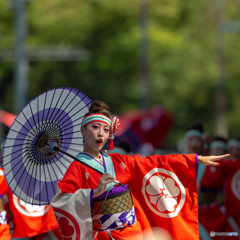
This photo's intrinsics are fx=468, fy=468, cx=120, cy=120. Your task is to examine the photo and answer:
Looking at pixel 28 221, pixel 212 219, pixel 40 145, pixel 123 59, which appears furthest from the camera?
pixel 123 59

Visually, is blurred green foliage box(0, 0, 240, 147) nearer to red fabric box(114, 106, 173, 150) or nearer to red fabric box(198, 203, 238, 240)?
red fabric box(114, 106, 173, 150)

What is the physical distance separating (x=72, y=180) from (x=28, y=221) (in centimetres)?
188

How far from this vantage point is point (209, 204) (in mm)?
5910

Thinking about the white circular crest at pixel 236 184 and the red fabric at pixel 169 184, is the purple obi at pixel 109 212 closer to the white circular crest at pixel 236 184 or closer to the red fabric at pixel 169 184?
the red fabric at pixel 169 184

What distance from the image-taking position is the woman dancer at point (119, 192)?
3.29 metres

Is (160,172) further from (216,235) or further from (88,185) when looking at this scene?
(216,235)

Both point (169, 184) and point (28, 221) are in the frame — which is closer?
point (169, 184)

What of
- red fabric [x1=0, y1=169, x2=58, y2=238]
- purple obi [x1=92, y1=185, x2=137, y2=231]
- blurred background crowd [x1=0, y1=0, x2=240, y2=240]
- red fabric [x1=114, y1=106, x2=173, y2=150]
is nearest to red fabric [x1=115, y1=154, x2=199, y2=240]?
purple obi [x1=92, y1=185, x2=137, y2=231]

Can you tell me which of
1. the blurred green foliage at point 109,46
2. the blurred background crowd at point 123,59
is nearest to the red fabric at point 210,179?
the blurred background crowd at point 123,59

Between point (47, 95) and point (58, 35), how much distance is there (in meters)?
14.2

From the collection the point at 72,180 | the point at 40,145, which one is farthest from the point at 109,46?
the point at 72,180

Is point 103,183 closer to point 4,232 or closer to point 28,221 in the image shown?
point 4,232

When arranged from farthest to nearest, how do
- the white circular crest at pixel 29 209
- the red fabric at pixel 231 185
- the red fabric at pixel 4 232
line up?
the red fabric at pixel 231 185
the white circular crest at pixel 29 209
the red fabric at pixel 4 232

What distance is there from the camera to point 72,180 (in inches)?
132
